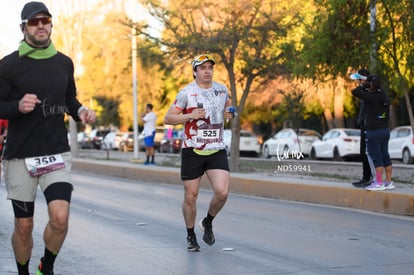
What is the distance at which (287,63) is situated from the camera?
22031 millimetres

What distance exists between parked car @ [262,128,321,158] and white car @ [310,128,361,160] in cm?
84

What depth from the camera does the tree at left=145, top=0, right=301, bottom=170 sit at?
2206 centimetres

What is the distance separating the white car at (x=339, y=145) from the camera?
3406 cm

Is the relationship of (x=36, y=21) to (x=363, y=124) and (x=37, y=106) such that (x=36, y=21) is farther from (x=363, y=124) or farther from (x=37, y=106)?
(x=363, y=124)

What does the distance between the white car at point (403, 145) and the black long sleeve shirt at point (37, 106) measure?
25346 mm

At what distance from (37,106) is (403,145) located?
86.5 feet

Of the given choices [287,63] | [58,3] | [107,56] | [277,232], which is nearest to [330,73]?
[287,63]

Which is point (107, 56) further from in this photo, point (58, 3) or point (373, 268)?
point (373, 268)

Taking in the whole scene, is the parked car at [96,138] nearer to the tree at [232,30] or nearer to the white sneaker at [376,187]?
the tree at [232,30]

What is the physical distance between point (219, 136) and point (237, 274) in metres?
1.85

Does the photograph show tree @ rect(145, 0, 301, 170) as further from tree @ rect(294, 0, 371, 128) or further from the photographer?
the photographer

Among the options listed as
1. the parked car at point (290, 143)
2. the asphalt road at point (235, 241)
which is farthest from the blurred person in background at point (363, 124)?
the parked car at point (290, 143)

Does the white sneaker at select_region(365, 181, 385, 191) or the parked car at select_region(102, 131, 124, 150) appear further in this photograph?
the parked car at select_region(102, 131, 124, 150)

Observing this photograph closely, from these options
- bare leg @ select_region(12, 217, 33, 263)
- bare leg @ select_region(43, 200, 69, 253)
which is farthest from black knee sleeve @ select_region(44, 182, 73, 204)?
bare leg @ select_region(12, 217, 33, 263)
